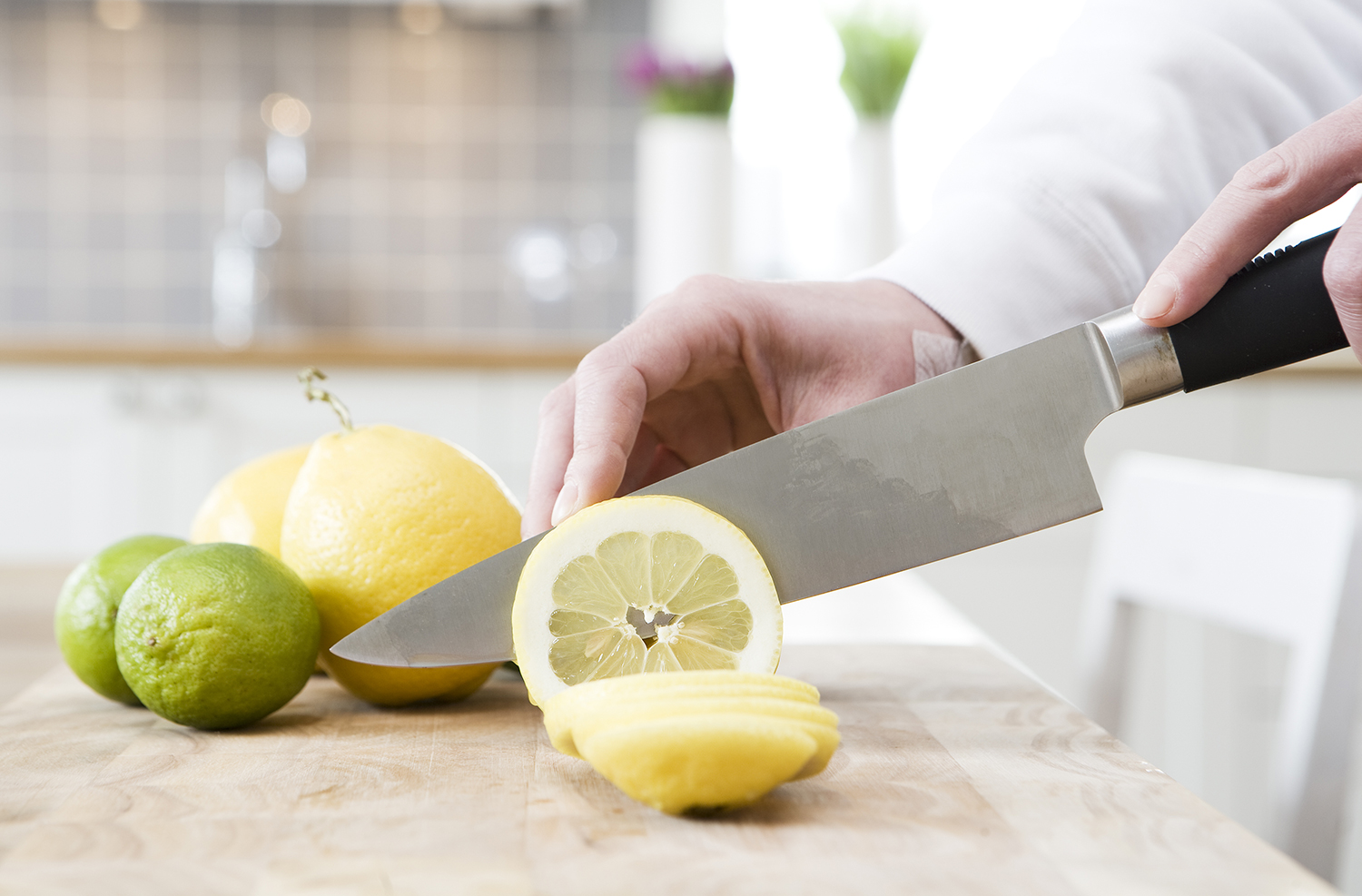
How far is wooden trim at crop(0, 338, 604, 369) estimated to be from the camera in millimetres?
2438

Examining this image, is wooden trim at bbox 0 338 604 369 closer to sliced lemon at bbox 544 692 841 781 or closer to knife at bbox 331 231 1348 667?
knife at bbox 331 231 1348 667

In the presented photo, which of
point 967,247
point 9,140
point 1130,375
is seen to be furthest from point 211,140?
point 1130,375

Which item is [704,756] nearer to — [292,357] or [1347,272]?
[1347,272]

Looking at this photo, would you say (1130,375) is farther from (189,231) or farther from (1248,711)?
(189,231)

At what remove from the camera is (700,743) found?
559mm

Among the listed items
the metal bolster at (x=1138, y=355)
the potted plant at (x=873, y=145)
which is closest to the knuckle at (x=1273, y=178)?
the metal bolster at (x=1138, y=355)

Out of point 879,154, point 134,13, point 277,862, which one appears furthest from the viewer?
point 134,13

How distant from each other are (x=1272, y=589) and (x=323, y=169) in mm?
3016

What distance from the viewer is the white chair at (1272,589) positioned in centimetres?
109

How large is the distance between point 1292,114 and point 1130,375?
1.43 feet

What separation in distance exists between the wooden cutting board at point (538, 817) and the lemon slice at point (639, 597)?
7 centimetres

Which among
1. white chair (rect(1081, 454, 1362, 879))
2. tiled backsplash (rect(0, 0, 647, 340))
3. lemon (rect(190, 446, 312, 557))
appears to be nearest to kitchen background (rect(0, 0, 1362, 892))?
tiled backsplash (rect(0, 0, 647, 340))

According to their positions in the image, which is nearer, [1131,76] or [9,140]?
[1131,76]

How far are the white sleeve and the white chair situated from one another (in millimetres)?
329
